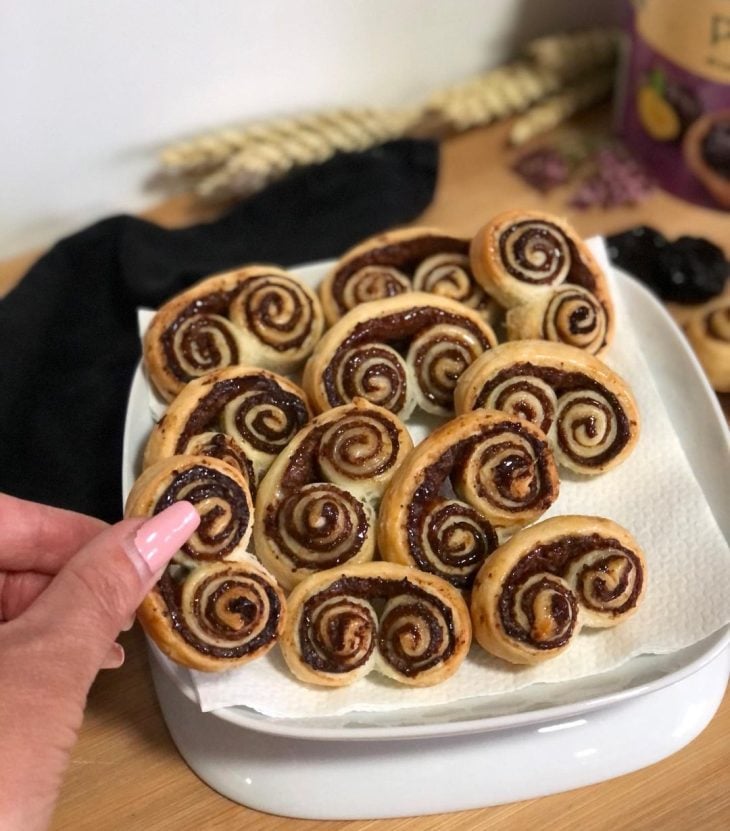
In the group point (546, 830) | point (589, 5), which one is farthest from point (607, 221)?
point (546, 830)

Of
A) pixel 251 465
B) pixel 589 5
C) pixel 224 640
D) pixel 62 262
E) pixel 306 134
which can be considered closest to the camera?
pixel 224 640

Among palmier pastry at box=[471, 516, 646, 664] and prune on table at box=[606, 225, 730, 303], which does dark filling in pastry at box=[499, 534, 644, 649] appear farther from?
prune on table at box=[606, 225, 730, 303]

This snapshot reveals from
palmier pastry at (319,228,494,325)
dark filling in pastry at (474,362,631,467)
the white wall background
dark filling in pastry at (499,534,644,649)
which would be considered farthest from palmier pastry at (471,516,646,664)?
the white wall background

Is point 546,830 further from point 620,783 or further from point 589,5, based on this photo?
point 589,5

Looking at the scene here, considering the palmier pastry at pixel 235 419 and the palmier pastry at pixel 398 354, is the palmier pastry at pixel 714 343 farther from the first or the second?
the palmier pastry at pixel 235 419

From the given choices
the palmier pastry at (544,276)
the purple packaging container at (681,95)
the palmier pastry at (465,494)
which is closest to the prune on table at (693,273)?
the purple packaging container at (681,95)
